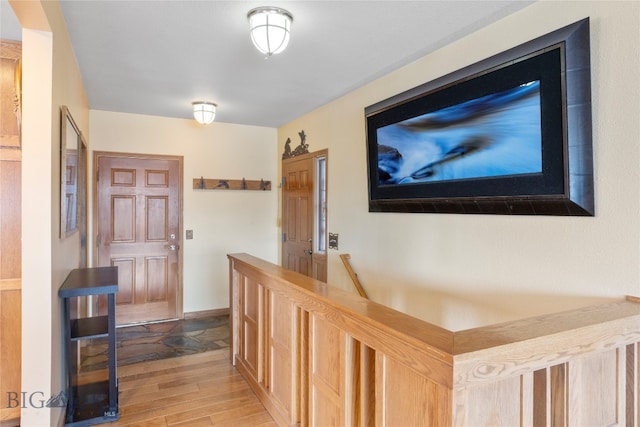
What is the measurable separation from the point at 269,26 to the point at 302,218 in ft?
8.80

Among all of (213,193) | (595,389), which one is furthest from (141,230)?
(595,389)

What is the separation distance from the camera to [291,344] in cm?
207

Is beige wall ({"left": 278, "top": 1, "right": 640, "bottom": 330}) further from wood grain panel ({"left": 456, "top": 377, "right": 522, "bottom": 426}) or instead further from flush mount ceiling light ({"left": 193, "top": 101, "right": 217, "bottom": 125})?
flush mount ceiling light ({"left": 193, "top": 101, "right": 217, "bottom": 125})

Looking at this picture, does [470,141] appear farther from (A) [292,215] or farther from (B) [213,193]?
(B) [213,193]

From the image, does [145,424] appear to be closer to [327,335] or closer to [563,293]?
[327,335]

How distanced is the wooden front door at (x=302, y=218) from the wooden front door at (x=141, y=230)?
1345 mm

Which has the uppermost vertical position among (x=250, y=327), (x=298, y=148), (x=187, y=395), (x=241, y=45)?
(x=241, y=45)

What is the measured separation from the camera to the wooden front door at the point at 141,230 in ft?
13.9

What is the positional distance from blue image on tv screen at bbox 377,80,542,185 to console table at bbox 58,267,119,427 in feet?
7.17

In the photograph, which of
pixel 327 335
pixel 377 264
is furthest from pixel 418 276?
pixel 327 335

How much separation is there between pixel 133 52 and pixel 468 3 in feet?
7.29

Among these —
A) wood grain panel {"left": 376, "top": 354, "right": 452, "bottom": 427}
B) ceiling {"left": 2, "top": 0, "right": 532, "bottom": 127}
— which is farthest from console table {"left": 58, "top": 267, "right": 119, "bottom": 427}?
wood grain panel {"left": 376, "top": 354, "right": 452, "bottom": 427}

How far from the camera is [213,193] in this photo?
4793 millimetres

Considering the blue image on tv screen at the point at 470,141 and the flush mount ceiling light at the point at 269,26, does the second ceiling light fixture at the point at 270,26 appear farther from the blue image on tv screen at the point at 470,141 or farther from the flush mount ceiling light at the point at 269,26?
the blue image on tv screen at the point at 470,141
